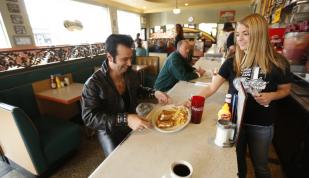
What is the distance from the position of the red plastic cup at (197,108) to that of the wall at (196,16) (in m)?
9.79

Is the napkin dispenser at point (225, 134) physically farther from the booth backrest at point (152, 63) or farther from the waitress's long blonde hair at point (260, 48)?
the booth backrest at point (152, 63)

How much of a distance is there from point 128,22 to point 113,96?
9.27 m

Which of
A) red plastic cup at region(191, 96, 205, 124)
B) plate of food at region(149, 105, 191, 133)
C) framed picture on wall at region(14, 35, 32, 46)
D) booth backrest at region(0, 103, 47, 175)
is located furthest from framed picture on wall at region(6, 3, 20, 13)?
red plastic cup at region(191, 96, 205, 124)

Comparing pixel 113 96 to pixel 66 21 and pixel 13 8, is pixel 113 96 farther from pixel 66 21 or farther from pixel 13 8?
pixel 66 21

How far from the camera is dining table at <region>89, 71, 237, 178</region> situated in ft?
2.40

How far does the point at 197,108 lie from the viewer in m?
1.06

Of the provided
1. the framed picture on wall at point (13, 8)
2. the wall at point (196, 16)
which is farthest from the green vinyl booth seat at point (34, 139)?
the wall at point (196, 16)

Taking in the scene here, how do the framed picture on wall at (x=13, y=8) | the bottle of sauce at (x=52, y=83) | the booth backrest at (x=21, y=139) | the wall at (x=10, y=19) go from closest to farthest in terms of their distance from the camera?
the booth backrest at (x=21, y=139)
the bottle of sauce at (x=52, y=83)
the wall at (x=10, y=19)
the framed picture on wall at (x=13, y=8)

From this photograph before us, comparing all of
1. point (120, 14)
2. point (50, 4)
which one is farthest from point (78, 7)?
point (120, 14)

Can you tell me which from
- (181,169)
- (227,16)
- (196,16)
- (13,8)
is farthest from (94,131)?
(227,16)

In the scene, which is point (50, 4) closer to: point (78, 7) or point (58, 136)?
point (78, 7)

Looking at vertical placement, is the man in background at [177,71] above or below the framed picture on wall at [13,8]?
below

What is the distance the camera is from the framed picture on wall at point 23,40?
14.3 ft

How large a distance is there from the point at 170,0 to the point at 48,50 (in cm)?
671
